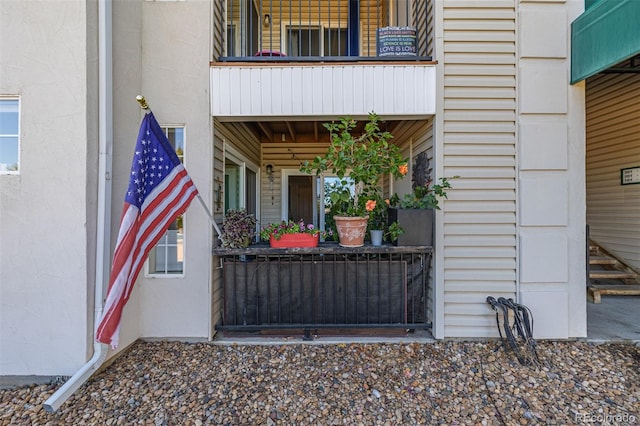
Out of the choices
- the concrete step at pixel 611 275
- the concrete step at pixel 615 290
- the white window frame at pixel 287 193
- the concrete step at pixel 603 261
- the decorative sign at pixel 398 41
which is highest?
the decorative sign at pixel 398 41

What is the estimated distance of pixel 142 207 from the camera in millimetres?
2248

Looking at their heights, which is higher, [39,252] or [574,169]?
[574,169]

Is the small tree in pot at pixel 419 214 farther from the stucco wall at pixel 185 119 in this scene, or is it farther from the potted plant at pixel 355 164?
the stucco wall at pixel 185 119

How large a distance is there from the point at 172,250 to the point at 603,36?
14.4 feet

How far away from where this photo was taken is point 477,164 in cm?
292

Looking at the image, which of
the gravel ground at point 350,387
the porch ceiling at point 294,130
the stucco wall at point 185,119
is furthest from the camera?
the porch ceiling at point 294,130

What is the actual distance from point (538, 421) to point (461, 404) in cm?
47

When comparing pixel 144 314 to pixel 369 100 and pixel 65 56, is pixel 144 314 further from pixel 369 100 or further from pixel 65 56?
pixel 369 100

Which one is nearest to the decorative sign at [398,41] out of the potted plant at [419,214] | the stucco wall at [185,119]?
the potted plant at [419,214]

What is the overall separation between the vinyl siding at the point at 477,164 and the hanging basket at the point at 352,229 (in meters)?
0.84

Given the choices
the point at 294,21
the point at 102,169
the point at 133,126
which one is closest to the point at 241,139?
the point at 133,126

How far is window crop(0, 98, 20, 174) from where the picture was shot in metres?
2.39

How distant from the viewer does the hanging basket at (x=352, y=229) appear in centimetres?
285

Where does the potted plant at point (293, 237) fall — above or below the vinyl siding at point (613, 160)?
below
